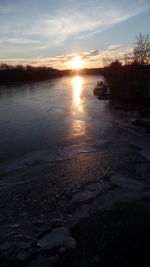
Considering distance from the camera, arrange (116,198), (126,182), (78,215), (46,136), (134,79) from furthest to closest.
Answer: (134,79)
(46,136)
(126,182)
(116,198)
(78,215)

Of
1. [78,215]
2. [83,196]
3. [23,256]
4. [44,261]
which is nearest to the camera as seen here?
[44,261]

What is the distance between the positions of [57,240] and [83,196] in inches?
56.3

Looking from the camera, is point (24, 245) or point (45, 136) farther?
point (45, 136)

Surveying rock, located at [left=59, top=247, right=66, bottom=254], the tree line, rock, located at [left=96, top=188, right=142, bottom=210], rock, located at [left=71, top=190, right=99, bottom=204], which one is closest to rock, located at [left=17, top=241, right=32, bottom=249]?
rock, located at [left=59, top=247, right=66, bottom=254]

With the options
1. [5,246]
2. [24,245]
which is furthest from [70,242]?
[5,246]

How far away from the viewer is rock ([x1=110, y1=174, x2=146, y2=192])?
494 centimetres

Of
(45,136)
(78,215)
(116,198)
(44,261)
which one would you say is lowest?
(44,261)

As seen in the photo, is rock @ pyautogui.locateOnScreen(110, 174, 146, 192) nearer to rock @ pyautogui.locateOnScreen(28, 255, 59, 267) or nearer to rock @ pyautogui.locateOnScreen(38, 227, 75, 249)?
rock @ pyautogui.locateOnScreen(38, 227, 75, 249)

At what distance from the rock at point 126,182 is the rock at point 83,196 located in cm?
75

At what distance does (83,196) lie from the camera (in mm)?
4738

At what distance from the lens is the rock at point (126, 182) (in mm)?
4945

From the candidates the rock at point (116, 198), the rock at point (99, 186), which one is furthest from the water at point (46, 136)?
the rock at point (116, 198)

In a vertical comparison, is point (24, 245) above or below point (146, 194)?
below

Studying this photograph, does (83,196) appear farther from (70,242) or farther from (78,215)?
(70,242)
